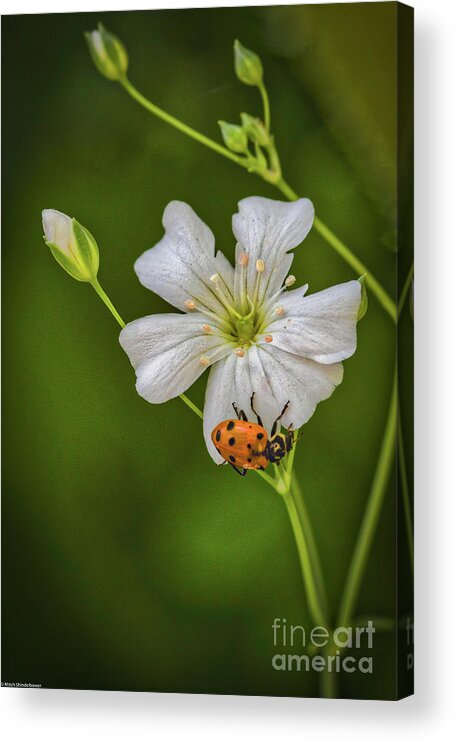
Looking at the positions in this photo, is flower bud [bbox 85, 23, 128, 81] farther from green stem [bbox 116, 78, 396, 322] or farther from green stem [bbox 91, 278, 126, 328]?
green stem [bbox 91, 278, 126, 328]

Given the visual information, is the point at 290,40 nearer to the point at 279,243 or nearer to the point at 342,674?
the point at 279,243

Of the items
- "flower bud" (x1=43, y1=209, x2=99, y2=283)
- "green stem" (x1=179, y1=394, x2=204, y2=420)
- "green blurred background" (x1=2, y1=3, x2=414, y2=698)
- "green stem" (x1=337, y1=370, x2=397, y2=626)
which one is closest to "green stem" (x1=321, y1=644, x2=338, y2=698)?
"green blurred background" (x1=2, y1=3, x2=414, y2=698)

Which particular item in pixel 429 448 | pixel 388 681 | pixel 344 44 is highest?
pixel 344 44

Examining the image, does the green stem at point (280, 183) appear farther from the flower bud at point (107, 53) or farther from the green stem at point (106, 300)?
the green stem at point (106, 300)

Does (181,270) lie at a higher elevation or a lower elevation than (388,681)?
higher

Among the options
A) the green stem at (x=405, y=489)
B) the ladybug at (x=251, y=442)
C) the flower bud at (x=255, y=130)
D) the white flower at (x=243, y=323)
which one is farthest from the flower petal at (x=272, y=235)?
the green stem at (x=405, y=489)

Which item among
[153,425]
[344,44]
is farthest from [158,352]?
[344,44]
